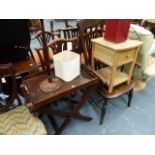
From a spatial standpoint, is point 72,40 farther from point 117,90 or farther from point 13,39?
point 117,90

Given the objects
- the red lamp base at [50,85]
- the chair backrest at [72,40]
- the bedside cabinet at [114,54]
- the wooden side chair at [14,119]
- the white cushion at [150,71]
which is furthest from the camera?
the white cushion at [150,71]

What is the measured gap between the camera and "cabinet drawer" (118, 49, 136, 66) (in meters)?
1.37

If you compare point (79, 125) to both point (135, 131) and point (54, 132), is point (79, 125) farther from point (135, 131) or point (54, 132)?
point (135, 131)

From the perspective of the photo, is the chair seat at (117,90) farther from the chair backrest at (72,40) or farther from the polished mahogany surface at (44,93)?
the chair backrest at (72,40)

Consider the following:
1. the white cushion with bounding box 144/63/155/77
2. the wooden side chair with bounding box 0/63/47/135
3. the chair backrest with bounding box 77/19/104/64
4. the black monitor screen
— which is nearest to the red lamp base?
the wooden side chair with bounding box 0/63/47/135

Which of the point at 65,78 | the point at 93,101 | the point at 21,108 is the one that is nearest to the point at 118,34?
the point at 65,78

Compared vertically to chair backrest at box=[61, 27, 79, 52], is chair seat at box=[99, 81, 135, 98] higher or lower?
lower

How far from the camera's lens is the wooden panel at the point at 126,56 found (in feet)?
4.50

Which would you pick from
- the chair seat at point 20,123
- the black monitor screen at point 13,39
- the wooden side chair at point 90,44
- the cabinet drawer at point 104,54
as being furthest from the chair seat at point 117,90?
the black monitor screen at point 13,39

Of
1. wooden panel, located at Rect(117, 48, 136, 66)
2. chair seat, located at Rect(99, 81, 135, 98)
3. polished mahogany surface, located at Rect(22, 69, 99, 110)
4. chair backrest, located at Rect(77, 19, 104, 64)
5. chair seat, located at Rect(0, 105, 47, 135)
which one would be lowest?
chair seat, located at Rect(99, 81, 135, 98)

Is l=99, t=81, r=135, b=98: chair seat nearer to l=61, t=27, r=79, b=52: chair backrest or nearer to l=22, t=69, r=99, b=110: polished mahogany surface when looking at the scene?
l=22, t=69, r=99, b=110: polished mahogany surface

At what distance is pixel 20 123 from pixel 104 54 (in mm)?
Result: 964
